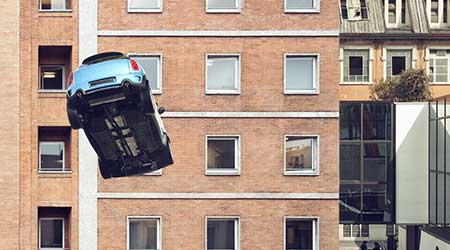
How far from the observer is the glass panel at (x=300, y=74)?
2391cm

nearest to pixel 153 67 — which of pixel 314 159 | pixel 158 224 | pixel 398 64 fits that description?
pixel 158 224

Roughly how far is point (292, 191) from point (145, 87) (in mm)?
8301

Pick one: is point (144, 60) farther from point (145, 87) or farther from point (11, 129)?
point (145, 87)

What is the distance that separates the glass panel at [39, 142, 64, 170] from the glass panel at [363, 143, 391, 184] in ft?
35.5

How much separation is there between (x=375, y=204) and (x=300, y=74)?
5658 mm

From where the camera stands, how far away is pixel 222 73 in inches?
938

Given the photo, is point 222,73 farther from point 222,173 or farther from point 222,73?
point 222,173

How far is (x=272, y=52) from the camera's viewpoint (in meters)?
23.7

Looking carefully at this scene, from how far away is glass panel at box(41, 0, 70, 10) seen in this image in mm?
23875

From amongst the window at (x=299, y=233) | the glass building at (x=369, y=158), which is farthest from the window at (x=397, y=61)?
the window at (x=299, y=233)

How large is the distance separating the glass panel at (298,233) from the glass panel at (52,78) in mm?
9160

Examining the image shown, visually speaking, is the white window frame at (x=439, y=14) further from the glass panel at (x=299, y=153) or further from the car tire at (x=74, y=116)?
the car tire at (x=74, y=116)

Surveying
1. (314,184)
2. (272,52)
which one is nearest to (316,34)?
(272,52)

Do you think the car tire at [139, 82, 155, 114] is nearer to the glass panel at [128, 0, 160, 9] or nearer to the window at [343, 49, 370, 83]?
the glass panel at [128, 0, 160, 9]
